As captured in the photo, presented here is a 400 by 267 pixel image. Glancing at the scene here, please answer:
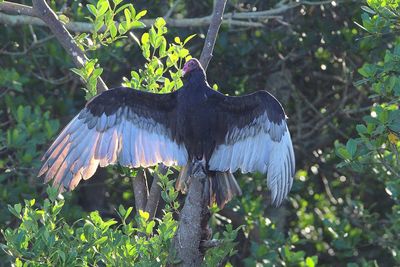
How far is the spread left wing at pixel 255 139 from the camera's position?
5328mm

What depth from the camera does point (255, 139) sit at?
220 inches

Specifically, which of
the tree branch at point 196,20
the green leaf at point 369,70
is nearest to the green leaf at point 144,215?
the green leaf at point 369,70

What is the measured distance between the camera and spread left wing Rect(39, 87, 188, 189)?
5.30 m

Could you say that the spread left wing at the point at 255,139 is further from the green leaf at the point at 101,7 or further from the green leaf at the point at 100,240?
the green leaf at the point at 100,240

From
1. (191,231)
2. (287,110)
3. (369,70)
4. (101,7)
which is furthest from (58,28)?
(287,110)

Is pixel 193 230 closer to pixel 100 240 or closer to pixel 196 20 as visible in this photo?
pixel 100 240

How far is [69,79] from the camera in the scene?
23.2 ft

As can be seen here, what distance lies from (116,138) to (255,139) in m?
0.75

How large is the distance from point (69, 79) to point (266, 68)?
4.43 feet

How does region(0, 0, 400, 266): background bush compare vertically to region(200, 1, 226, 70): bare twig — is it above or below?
below

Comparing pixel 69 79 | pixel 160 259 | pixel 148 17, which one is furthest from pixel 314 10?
pixel 160 259

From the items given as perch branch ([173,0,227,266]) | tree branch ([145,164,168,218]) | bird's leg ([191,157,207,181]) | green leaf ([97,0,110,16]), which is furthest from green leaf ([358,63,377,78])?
green leaf ([97,0,110,16])

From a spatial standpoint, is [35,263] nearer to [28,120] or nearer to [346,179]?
[28,120]

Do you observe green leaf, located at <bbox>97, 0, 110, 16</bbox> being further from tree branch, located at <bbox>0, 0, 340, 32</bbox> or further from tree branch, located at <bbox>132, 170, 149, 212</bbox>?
tree branch, located at <bbox>0, 0, 340, 32</bbox>
